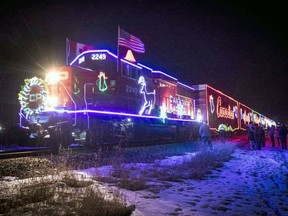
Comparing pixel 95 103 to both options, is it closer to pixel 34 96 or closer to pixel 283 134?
pixel 34 96

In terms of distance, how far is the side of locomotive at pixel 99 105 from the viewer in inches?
464

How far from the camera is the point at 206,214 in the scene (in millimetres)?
4379

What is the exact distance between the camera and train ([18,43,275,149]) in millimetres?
→ 11812

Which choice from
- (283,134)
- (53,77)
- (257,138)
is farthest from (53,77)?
(283,134)

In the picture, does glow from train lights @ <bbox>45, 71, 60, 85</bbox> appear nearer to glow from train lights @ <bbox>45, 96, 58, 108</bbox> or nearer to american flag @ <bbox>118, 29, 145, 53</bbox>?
glow from train lights @ <bbox>45, 96, 58, 108</bbox>

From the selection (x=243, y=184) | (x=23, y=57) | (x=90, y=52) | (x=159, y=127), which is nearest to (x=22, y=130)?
(x=90, y=52)

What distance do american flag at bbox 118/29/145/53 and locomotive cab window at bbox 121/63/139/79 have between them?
99 cm

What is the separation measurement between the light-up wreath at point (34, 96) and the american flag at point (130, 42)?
4339 millimetres

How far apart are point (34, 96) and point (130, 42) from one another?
5.66m

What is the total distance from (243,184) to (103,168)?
3.47m

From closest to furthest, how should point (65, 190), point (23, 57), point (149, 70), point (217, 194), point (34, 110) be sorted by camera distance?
point (65, 190), point (217, 194), point (34, 110), point (149, 70), point (23, 57)

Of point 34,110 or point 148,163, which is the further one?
point 34,110

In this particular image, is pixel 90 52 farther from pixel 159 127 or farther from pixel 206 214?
pixel 206 214

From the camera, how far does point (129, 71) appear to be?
1512 centimetres
